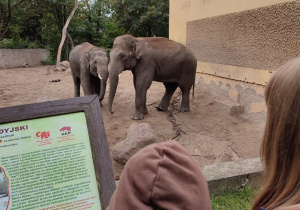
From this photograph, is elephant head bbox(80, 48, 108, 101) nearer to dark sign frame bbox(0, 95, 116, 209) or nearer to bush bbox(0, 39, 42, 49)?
dark sign frame bbox(0, 95, 116, 209)

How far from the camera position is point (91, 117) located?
1734 millimetres

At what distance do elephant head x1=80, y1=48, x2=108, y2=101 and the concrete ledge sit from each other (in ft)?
10.5

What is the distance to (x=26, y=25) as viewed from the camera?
21.0m

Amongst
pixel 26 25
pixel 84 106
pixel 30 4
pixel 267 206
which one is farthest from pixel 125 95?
pixel 26 25

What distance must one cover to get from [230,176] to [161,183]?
2.15 meters

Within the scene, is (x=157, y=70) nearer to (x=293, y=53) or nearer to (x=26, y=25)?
(x=293, y=53)

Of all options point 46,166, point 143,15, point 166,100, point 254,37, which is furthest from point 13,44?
point 46,166

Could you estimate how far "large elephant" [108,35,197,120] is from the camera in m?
5.30

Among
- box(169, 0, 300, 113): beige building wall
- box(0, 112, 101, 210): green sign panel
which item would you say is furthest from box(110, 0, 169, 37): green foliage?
box(0, 112, 101, 210): green sign panel

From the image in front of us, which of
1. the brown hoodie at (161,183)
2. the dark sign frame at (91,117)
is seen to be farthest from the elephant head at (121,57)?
the brown hoodie at (161,183)

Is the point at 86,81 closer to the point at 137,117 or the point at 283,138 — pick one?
the point at 137,117

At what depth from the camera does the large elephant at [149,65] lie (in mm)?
5297

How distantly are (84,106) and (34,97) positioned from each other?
6396mm

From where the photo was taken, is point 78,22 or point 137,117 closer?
point 137,117
